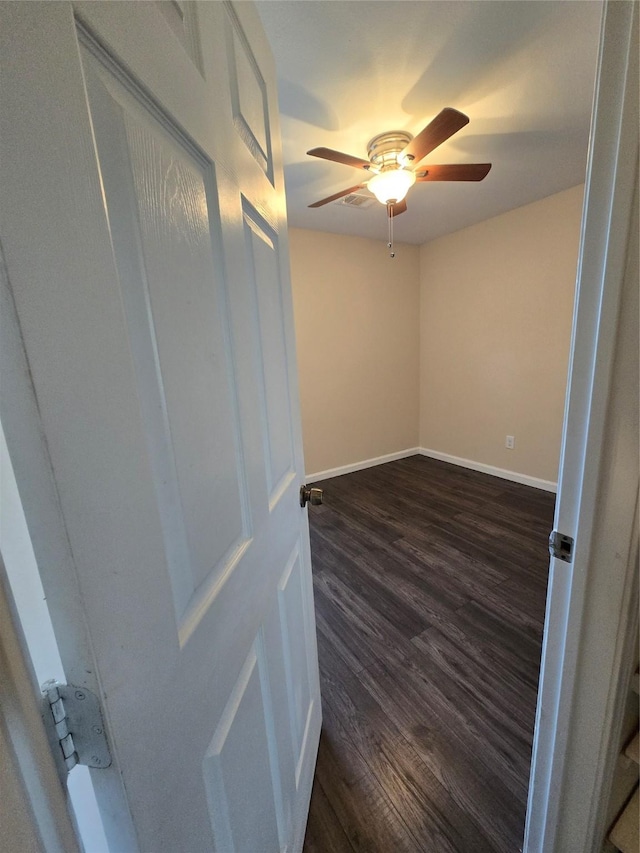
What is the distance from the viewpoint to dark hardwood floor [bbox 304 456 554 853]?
3.45 ft

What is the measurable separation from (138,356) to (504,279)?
3.64 m

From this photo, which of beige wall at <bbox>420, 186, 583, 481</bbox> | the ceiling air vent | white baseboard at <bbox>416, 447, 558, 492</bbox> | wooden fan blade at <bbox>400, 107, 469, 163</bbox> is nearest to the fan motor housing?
wooden fan blade at <bbox>400, 107, 469, 163</bbox>

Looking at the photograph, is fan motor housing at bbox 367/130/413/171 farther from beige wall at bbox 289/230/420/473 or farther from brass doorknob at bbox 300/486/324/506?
brass doorknob at bbox 300/486/324/506

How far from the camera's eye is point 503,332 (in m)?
3.30

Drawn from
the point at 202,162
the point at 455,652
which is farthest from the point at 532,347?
the point at 202,162

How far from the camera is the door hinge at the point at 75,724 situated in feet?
1.10

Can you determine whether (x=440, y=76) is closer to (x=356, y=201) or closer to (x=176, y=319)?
(x=356, y=201)

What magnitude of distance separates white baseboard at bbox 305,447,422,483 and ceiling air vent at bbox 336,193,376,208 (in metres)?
2.42

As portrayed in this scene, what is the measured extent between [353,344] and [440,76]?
7.64 ft

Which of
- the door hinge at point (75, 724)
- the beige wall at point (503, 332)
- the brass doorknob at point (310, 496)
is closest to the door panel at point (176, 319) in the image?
the door hinge at point (75, 724)

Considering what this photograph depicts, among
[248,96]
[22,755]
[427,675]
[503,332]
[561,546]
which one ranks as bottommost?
[427,675]

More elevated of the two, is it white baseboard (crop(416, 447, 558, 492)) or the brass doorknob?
the brass doorknob

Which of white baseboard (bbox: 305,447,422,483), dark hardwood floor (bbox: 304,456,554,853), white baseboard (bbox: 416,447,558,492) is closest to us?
dark hardwood floor (bbox: 304,456,554,853)

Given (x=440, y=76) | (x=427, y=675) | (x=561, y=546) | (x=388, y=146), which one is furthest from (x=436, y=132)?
(x=427, y=675)
